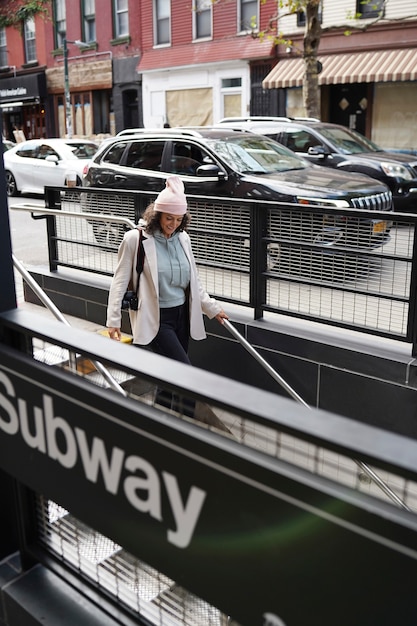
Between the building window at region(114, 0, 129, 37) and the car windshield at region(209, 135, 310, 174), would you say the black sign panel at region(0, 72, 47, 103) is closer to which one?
the building window at region(114, 0, 129, 37)

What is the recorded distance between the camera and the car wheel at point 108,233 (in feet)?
24.0

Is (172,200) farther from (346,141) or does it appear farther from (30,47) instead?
(30,47)

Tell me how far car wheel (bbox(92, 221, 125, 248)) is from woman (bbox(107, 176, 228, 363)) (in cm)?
262

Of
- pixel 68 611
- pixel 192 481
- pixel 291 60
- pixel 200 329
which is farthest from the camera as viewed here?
pixel 291 60

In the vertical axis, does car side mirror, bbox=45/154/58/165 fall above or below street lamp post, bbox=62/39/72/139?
below

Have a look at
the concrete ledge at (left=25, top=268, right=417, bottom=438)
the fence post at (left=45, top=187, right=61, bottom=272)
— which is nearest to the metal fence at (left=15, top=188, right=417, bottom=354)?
the concrete ledge at (left=25, top=268, right=417, bottom=438)

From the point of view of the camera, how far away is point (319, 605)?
4.99 ft

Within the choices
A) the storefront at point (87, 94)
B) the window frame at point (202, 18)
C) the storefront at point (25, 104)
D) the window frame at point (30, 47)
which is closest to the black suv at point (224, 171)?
the window frame at point (202, 18)

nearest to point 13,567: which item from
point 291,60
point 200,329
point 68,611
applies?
point 68,611

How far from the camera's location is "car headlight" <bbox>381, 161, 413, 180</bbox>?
40.8ft

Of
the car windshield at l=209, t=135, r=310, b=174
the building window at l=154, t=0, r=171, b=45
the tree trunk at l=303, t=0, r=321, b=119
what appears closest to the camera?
the car windshield at l=209, t=135, r=310, b=174

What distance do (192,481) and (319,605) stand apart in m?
0.41

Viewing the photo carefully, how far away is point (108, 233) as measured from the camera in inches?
292

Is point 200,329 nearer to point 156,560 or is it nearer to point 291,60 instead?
point 156,560
